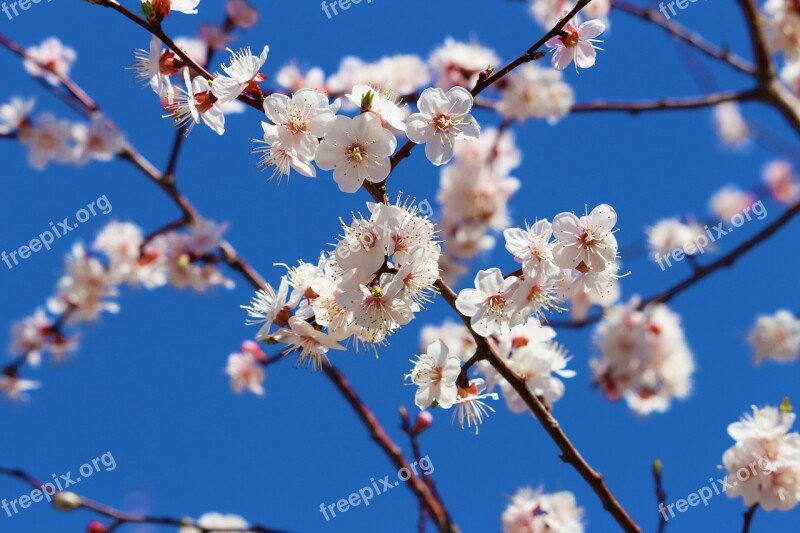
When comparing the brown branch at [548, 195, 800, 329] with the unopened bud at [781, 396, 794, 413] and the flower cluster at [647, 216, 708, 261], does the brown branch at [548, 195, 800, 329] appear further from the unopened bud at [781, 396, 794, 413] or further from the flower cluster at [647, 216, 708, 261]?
the flower cluster at [647, 216, 708, 261]

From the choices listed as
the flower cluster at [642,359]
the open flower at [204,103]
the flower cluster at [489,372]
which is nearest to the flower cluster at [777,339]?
the flower cluster at [642,359]

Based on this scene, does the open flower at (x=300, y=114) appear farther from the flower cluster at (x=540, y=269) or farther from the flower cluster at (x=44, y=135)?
the flower cluster at (x=44, y=135)

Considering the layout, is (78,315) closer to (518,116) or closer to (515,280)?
(518,116)

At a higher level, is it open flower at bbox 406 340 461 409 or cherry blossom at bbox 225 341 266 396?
cherry blossom at bbox 225 341 266 396

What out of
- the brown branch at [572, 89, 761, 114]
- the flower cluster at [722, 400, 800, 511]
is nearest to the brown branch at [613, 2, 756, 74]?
the brown branch at [572, 89, 761, 114]

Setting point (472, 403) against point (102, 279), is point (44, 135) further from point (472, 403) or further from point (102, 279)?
point (472, 403)

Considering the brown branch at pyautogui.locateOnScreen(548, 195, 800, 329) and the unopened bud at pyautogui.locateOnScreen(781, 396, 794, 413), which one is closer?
the unopened bud at pyautogui.locateOnScreen(781, 396, 794, 413)

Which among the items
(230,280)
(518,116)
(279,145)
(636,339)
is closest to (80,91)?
(230,280)
